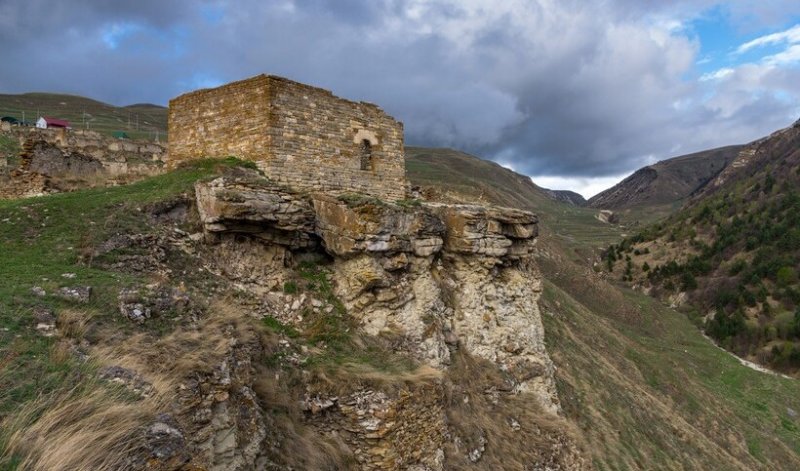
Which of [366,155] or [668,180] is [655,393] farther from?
[668,180]

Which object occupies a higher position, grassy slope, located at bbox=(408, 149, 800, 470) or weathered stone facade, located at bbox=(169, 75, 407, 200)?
weathered stone facade, located at bbox=(169, 75, 407, 200)

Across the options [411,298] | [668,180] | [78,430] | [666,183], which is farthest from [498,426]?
[668,180]

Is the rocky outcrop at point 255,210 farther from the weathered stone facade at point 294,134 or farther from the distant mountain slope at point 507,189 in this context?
the distant mountain slope at point 507,189

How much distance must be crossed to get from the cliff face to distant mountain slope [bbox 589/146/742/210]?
538ft

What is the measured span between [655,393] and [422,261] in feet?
55.4

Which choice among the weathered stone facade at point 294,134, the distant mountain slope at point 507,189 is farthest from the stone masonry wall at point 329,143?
the distant mountain slope at point 507,189

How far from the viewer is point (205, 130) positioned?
12.5m

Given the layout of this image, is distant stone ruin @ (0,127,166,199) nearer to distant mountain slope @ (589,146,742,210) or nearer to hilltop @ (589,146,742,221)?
hilltop @ (589,146,742,221)

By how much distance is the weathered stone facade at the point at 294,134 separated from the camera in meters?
11.5

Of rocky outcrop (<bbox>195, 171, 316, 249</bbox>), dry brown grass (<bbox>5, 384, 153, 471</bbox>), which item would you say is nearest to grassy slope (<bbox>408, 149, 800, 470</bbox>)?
rocky outcrop (<bbox>195, 171, 316, 249</bbox>)

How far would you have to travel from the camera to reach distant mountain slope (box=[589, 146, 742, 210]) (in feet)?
537

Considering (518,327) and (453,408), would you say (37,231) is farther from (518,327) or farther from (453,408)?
(518,327)

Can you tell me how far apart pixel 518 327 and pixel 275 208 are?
782cm

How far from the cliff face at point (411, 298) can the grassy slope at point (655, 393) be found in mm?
4121
